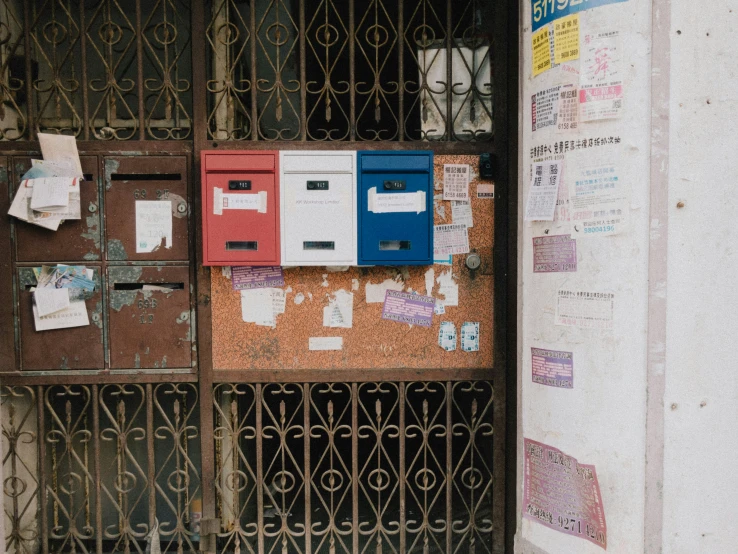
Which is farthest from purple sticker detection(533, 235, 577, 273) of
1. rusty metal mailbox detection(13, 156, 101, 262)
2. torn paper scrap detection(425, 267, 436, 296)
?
rusty metal mailbox detection(13, 156, 101, 262)

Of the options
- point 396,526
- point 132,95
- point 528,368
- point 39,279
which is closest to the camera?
point 528,368

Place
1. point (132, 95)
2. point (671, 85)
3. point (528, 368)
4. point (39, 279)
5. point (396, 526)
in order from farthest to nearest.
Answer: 1. point (396, 526)
2. point (132, 95)
3. point (39, 279)
4. point (528, 368)
5. point (671, 85)

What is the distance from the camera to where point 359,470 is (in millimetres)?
3125

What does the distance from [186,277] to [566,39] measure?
2310 mm

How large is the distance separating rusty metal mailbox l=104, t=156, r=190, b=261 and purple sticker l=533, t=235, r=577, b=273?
75.6 inches

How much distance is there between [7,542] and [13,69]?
275cm

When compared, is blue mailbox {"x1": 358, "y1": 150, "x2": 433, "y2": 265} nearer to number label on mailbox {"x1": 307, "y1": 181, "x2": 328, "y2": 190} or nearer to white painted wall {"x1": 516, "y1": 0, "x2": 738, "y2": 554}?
number label on mailbox {"x1": 307, "y1": 181, "x2": 328, "y2": 190}

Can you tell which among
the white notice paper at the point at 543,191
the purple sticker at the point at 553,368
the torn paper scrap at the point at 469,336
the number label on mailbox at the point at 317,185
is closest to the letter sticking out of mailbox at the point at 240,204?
the number label on mailbox at the point at 317,185

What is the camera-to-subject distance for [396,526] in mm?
3291

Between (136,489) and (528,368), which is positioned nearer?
(528,368)

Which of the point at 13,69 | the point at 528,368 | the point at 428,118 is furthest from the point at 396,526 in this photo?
the point at 13,69

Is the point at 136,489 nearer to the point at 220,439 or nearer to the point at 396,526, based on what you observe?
the point at 220,439

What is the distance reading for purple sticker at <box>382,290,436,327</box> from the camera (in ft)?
9.78

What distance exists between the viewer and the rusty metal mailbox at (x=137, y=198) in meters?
2.91
